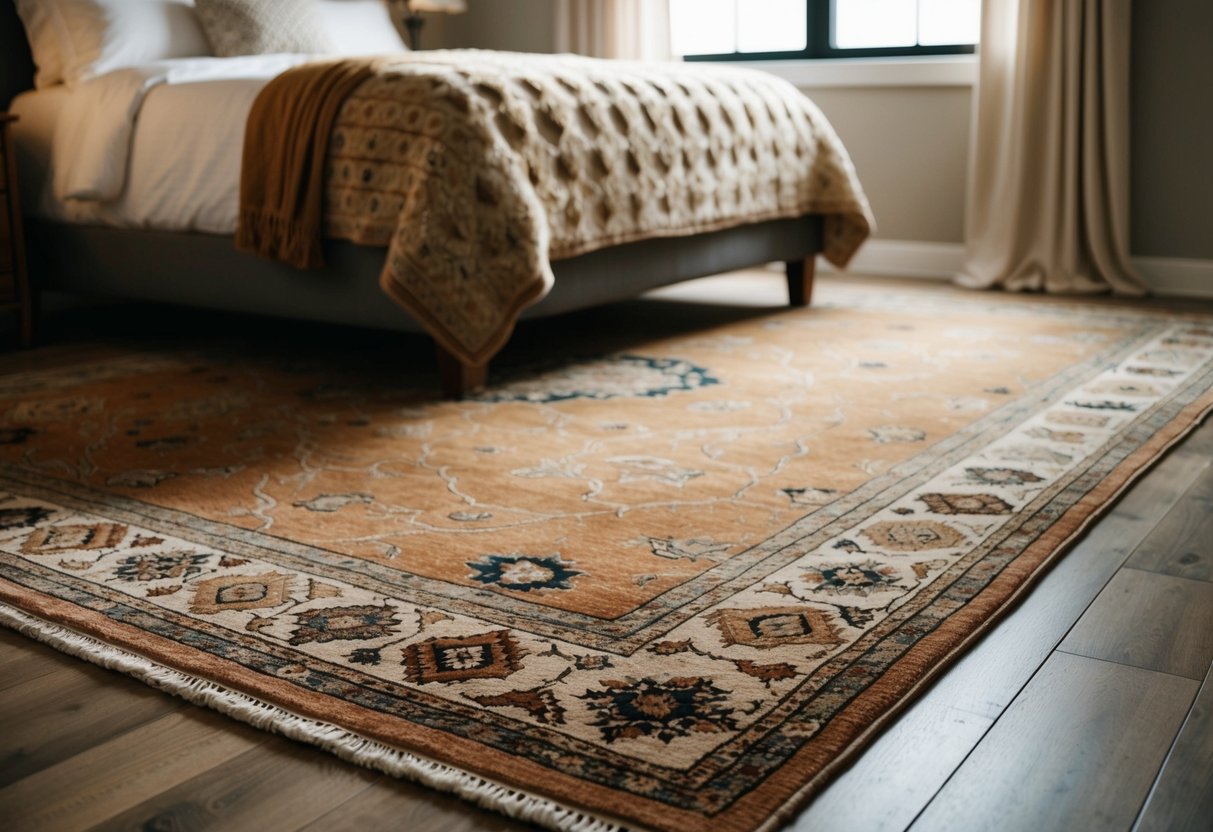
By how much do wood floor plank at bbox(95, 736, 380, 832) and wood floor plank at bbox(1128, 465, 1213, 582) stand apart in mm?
1129

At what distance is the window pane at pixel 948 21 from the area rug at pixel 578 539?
6.20 feet

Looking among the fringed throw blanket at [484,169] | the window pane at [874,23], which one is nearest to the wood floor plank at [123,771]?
the fringed throw blanket at [484,169]

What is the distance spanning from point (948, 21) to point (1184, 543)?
343 centimetres

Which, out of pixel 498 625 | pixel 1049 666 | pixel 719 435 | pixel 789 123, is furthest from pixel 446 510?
pixel 789 123

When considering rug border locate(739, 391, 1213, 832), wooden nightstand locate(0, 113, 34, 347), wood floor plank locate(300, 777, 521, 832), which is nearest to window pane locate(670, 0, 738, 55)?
wooden nightstand locate(0, 113, 34, 347)

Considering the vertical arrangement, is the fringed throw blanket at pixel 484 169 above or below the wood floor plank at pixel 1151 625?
above

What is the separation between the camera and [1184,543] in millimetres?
1824

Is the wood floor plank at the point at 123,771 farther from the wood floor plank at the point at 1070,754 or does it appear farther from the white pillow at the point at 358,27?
the white pillow at the point at 358,27

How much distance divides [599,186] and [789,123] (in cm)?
105

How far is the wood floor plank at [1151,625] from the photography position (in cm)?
144

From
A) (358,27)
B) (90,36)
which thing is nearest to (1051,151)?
(358,27)

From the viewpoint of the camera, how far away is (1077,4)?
165 inches

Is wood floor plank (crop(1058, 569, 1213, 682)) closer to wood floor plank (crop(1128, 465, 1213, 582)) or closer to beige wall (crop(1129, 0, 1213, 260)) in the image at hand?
wood floor plank (crop(1128, 465, 1213, 582))

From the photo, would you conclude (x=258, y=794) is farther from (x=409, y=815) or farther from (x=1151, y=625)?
(x=1151, y=625)
